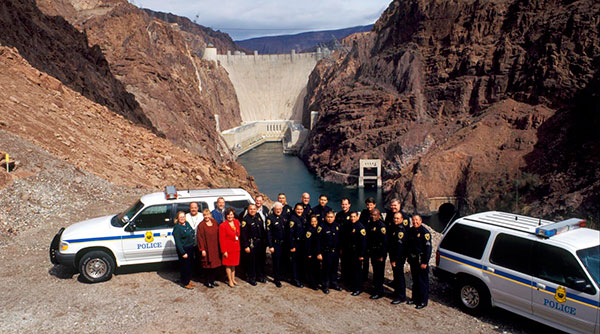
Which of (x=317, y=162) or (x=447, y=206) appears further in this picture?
(x=317, y=162)

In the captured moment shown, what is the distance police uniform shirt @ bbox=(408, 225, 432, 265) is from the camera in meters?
8.22

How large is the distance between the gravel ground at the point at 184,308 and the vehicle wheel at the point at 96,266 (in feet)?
0.51

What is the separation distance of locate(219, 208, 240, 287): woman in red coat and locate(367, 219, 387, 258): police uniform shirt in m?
2.46

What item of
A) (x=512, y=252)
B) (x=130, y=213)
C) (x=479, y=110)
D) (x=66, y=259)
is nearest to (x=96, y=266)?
(x=66, y=259)

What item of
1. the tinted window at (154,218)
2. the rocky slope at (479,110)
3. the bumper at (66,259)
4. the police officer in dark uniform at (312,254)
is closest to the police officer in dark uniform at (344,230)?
the police officer in dark uniform at (312,254)

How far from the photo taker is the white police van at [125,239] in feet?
28.5

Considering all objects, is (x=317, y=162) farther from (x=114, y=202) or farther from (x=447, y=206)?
(x=114, y=202)

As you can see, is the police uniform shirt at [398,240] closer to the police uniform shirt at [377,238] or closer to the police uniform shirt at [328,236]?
the police uniform shirt at [377,238]

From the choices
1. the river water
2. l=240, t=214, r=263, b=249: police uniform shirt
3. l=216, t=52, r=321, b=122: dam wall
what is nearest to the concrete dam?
l=216, t=52, r=321, b=122: dam wall

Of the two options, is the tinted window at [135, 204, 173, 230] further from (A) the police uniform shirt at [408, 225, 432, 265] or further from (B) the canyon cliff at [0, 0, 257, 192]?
(B) the canyon cliff at [0, 0, 257, 192]

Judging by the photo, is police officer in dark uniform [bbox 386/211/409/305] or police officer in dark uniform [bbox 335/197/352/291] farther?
police officer in dark uniform [bbox 335/197/352/291]

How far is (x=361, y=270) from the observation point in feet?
29.0

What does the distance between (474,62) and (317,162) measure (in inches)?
1051

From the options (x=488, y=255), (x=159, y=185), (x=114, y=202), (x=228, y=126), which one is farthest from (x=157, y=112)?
Result: (x=228, y=126)
